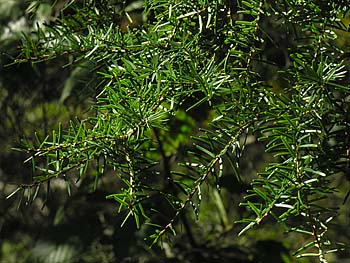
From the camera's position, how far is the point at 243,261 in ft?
2.79

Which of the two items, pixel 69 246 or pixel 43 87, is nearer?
pixel 69 246

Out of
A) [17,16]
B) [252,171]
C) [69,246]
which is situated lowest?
[252,171]

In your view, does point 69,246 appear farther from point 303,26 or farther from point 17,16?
point 303,26

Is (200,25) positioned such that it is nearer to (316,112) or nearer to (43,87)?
(316,112)

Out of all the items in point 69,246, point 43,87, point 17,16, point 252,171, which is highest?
point 17,16

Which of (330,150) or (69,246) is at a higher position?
(330,150)

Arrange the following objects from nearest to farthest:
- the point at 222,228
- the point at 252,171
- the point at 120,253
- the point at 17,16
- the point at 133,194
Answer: the point at 133,194, the point at 120,253, the point at 17,16, the point at 222,228, the point at 252,171

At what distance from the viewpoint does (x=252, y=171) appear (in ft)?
3.98

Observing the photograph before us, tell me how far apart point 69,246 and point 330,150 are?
50 cm

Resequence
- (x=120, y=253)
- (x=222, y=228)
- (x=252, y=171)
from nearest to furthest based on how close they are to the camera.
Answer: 1. (x=120, y=253)
2. (x=222, y=228)
3. (x=252, y=171)

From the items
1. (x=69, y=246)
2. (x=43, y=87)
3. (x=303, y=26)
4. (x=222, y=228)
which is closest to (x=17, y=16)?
(x=43, y=87)

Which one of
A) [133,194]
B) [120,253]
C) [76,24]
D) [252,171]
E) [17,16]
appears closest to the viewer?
[133,194]

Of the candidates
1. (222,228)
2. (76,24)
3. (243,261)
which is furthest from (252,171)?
(76,24)

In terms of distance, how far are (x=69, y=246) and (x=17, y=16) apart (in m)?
0.34
